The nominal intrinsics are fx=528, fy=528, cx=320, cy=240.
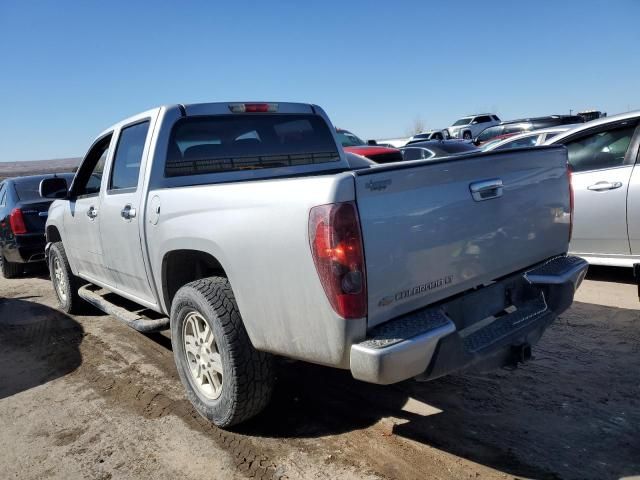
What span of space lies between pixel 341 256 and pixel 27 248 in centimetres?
744

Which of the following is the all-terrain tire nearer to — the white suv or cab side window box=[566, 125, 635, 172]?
cab side window box=[566, 125, 635, 172]

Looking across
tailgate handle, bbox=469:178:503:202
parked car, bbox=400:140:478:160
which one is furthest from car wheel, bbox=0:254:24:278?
tailgate handle, bbox=469:178:503:202

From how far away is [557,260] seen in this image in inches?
135

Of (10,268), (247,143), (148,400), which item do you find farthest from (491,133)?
(148,400)

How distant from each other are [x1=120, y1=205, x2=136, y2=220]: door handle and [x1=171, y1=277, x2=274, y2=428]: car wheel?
0.84 meters

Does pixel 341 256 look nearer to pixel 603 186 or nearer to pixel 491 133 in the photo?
pixel 603 186

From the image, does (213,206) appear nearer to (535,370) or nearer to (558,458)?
(558,458)

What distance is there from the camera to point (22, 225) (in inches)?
319

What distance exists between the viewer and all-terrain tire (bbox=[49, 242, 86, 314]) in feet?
19.4

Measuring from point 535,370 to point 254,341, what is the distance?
2166 millimetres

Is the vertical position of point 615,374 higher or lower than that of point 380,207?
lower

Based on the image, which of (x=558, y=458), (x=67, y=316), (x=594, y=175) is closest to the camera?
(x=558, y=458)

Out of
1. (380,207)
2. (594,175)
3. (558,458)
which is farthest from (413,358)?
(594,175)

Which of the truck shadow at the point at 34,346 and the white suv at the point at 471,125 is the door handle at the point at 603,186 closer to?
the truck shadow at the point at 34,346
